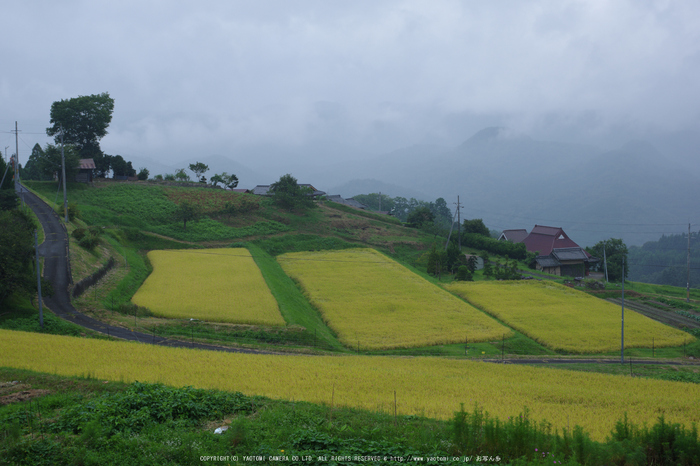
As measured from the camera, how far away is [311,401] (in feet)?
40.1

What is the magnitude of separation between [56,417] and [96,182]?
65635 millimetres

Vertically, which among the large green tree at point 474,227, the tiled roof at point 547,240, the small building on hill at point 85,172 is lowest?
the tiled roof at point 547,240

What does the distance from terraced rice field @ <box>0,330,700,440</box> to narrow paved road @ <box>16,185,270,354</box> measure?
378 centimetres

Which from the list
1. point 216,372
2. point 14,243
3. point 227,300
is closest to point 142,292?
point 227,300

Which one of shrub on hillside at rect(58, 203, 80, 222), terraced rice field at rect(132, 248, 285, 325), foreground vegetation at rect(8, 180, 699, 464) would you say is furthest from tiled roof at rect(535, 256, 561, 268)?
shrub on hillside at rect(58, 203, 80, 222)

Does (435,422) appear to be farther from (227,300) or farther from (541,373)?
(227,300)

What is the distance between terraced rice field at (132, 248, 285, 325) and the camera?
2767 cm

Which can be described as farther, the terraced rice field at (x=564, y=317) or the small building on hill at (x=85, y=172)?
the small building on hill at (x=85, y=172)

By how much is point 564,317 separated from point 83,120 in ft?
246

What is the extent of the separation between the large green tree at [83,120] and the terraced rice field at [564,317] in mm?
63261

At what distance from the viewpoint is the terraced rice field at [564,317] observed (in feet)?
91.0

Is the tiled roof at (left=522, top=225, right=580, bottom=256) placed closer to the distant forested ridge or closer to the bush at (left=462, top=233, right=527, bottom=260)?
the bush at (left=462, top=233, right=527, bottom=260)

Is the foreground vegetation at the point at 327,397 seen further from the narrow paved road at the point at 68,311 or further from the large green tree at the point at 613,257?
→ the large green tree at the point at 613,257

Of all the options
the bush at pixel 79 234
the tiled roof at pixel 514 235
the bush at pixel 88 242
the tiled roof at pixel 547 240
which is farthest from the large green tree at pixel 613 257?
the bush at pixel 79 234
